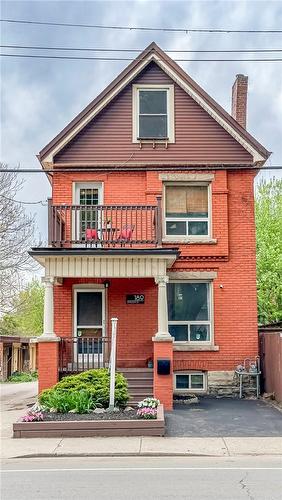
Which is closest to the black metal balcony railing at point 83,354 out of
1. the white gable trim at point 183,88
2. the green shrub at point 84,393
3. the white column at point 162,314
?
the white column at point 162,314

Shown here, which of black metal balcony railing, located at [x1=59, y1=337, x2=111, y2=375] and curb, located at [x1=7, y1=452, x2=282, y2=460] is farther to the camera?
black metal balcony railing, located at [x1=59, y1=337, x2=111, y2=375]

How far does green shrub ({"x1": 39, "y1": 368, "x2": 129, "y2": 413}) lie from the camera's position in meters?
12.8

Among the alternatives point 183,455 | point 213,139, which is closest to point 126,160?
point 213,139

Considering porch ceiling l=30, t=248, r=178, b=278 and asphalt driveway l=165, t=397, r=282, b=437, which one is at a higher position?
porch ceiling l=30, t=248, r=178, b=278

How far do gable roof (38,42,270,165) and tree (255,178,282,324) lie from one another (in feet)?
41.8

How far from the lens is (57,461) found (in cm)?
975

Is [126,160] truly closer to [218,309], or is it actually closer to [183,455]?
[218,309]

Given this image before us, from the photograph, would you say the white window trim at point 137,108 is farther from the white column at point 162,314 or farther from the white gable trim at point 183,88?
the white column at point 162,314

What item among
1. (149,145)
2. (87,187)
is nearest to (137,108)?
(149,145)

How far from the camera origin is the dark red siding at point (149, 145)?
59.2 ft

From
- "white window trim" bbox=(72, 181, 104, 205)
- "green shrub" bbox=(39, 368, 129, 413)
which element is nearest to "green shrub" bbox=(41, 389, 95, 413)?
"green shrub" bbox=(39, 368, 129, 413)

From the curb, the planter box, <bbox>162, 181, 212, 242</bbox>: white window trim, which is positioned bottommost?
the curb

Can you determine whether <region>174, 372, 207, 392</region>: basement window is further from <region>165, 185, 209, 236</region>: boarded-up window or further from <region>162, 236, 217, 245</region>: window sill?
<region>165, 185, 209, 236</region>: boarded-up window

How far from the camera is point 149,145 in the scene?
18.2 metres
